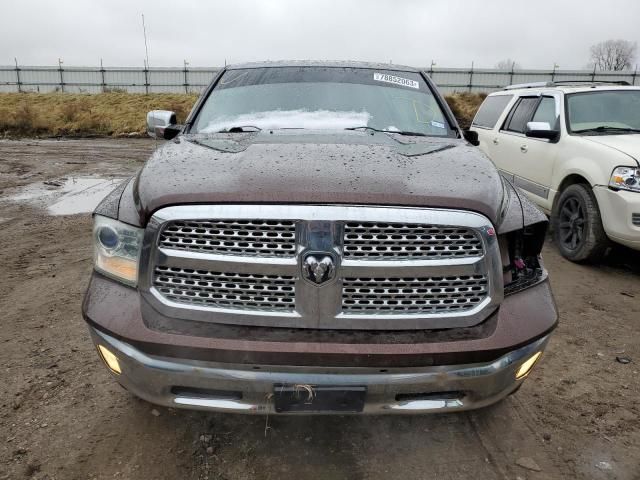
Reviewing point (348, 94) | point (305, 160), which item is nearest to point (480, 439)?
point (305, 160)

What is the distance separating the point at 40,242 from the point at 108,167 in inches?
258

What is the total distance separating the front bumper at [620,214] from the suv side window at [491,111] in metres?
2.78

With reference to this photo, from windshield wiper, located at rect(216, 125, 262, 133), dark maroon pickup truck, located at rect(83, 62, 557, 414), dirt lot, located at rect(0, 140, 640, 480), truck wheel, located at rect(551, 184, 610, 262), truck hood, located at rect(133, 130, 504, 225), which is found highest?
windshield wiper, located at rect(216, 125, 262, 133)

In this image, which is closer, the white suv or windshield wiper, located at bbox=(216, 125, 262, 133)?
windshield wiper, located at bbox=(216, 125, 262, 133)

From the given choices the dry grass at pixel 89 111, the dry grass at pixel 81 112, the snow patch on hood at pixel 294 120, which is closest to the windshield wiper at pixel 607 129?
the snow patch on hood at pixel 294 120

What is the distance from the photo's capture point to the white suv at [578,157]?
4551 mm

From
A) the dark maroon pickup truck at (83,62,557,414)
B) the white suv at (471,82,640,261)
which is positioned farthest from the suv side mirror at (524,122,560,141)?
the dark maroon pickup truck at (83,62,557,414)

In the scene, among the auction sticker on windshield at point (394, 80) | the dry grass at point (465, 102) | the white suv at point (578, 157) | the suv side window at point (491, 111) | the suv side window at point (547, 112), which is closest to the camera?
the auction sticker on windshield at point (394, 80)

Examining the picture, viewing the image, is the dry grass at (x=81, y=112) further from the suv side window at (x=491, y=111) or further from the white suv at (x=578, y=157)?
the white suv at (x=578, y=157)

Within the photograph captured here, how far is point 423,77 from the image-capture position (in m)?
3.87

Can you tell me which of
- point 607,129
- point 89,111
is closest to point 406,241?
point 607,129

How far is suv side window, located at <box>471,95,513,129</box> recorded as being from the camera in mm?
7137

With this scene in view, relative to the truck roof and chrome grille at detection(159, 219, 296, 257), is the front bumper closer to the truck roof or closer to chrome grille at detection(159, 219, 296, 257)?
the truck roof

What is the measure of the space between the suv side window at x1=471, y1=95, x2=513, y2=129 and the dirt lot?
14.3 ft
